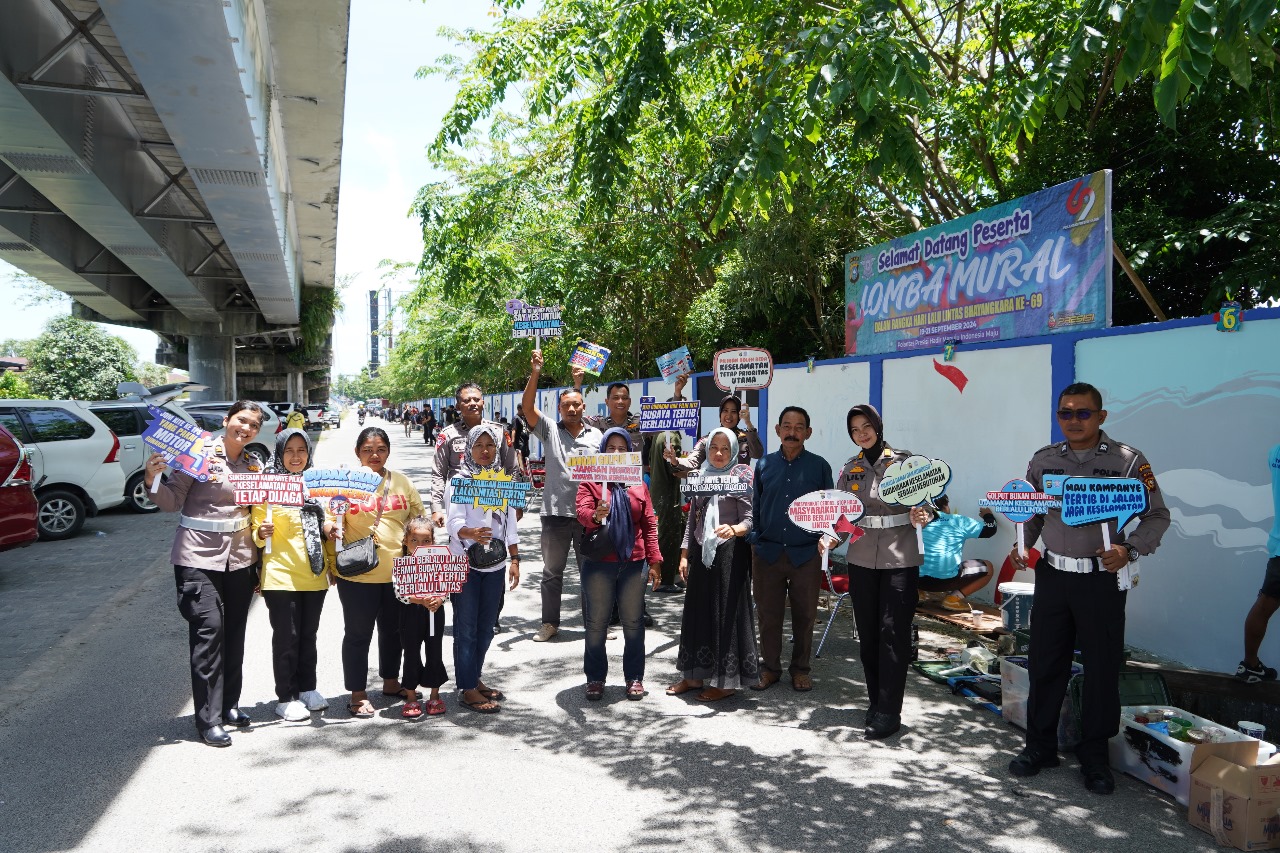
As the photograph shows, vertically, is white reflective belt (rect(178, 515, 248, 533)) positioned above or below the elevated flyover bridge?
below

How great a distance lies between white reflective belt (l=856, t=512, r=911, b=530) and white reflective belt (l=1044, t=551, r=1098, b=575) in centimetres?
80

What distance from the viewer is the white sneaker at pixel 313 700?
5070mm

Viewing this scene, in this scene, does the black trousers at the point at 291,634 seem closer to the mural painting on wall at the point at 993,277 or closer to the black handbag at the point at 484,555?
the black handbag at the point at 484,555

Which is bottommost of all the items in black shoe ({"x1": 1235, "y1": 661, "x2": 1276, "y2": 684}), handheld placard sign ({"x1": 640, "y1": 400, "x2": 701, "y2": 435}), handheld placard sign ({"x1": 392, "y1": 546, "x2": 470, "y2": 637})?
black shoe ({"x1": 1235, "y1": 661, "x2": 1276, "y2": 684})

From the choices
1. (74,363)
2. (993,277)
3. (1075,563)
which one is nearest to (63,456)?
(993,277)

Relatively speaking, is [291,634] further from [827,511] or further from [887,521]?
[887,521]

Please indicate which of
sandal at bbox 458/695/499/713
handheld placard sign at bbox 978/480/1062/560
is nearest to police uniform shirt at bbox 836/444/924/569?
handheld placard sign at bbox 978/480/1062/560

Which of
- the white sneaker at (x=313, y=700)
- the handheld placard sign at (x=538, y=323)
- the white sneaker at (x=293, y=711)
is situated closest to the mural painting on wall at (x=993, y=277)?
the handheld placard sign at (x=538, y=323)

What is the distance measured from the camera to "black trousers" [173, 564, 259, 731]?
15.1 ft

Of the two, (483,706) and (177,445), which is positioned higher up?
(177,445)

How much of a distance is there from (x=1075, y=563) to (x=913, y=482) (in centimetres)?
91

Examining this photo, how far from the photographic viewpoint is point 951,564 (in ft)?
21.5

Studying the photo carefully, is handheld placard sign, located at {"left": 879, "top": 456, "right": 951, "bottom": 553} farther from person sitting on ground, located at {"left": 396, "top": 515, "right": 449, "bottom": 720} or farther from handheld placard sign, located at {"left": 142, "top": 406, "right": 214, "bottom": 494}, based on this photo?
handheld placard sign, located at {"left": 142, "top": 406, "right": 214, "bottom": 494}

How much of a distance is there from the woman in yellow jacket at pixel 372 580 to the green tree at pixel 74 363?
47.7 meters
